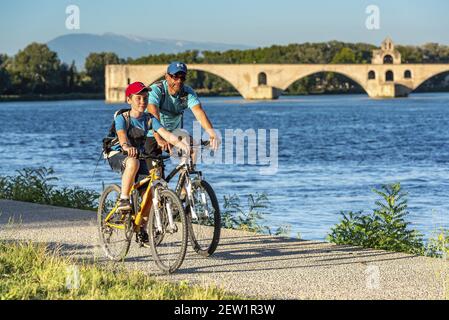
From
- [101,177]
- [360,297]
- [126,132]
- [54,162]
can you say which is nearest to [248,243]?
[126,132]

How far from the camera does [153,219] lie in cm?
696

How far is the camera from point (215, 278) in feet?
21.9

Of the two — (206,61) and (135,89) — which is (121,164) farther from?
(206,61)

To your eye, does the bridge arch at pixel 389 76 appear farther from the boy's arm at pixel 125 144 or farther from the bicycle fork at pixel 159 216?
the bicycle fork at pixel 159 216

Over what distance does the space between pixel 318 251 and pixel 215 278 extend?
1440mm

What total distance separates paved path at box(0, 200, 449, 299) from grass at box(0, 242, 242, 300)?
1.07ft

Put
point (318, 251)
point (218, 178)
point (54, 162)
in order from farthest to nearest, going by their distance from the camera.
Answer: point (54, 162) < point (218, 178) < point (318, 251)

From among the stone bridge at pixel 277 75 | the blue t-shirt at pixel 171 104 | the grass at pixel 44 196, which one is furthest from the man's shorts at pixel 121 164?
the stone bridge at pixel 277 75

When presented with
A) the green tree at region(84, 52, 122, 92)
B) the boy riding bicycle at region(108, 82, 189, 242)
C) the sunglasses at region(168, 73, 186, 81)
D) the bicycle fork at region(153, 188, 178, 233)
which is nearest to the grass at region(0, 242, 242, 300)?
the bicycle fork at region(153, 188, 178, 233)

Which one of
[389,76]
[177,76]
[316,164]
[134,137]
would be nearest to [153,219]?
[134,137]

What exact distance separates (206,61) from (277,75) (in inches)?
1398

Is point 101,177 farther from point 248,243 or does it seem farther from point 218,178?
point 248,243

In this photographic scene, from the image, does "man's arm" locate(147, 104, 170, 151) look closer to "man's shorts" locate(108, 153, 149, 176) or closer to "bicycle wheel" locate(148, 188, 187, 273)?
"bicycle wheel" locate(148, 188, 187, 273)

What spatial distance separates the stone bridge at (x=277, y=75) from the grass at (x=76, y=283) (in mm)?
95280
